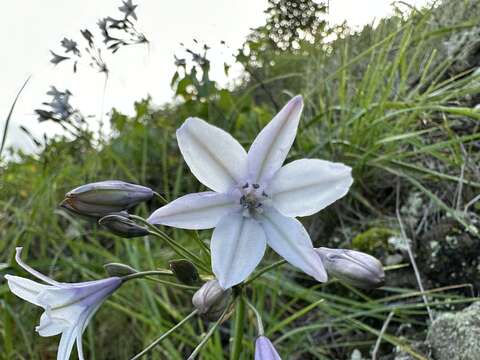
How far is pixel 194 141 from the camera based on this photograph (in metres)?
1.15

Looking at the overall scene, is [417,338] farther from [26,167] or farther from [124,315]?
[26,167]

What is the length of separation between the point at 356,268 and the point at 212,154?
1.22 ft

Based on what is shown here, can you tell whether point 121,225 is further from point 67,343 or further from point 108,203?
point 67,343

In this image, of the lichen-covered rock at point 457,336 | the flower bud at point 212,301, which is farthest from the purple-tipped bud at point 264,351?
the lichen-covered rock at point 457,336

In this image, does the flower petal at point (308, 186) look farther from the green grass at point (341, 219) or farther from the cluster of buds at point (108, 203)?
the green grass at point (341, 219)

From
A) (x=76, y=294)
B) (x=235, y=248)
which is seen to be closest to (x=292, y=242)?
(x=235, y=248)

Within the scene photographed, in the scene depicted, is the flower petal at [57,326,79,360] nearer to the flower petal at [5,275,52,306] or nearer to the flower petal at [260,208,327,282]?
the flower petal at [5,275,52,306]

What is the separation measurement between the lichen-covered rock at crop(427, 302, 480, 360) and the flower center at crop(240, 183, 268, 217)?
0.84 metres

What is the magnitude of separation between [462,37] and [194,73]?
1578 millimetres

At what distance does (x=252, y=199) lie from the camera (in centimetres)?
125

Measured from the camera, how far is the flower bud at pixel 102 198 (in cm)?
122

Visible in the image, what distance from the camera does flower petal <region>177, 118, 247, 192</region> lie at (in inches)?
44.7

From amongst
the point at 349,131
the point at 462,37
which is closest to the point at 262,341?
the point at 349,131

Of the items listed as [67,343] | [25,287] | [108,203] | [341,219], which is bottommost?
[341,219]
